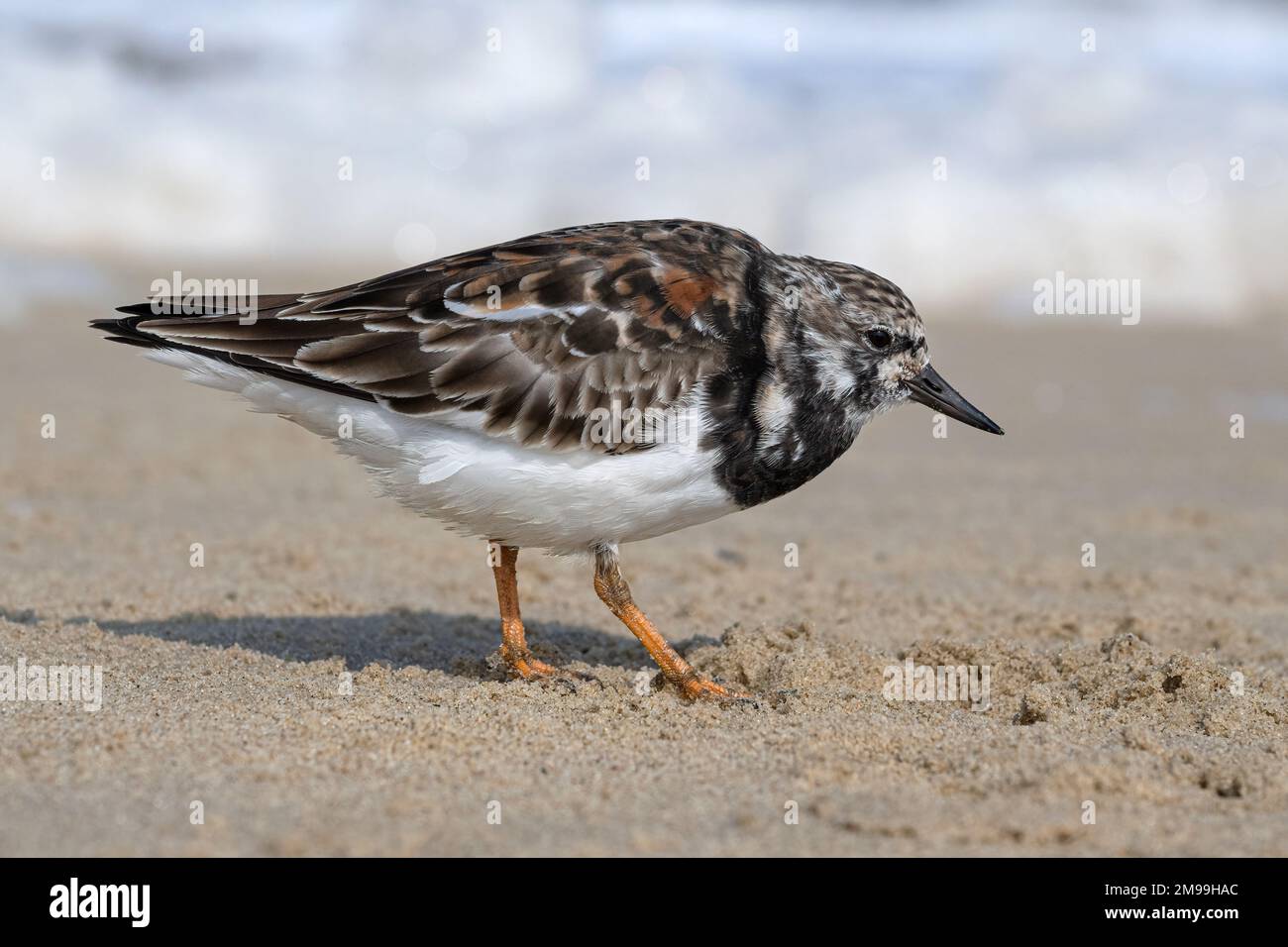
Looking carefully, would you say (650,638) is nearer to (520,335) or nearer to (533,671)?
(533,671)

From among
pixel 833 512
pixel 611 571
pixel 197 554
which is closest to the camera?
pixel 611 571

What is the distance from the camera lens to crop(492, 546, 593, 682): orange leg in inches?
200

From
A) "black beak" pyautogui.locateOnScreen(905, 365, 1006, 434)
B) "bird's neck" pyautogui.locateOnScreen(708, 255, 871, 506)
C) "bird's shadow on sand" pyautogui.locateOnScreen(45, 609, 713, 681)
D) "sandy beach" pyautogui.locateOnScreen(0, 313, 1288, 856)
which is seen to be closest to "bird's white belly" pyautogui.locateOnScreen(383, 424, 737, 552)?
"bird's neck" pyautogui.locateOnScreen(708, 255, 871, 506)

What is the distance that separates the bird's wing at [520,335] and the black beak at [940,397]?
2.62 ft

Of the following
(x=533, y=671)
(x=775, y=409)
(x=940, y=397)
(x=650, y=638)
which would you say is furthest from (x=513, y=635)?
(x=940, y=397)

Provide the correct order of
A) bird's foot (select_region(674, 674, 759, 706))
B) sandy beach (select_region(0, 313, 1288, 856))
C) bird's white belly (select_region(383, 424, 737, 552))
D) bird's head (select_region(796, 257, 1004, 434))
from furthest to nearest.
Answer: bird's head (select_region(796, 257, 1004, 434)) < bird's foot (select_region(674, 674, 759, 706)) < bird's white belly (select_region(383, 424, 737, 552)) < sandy beach (select_region(0, 313, 1288, 856))

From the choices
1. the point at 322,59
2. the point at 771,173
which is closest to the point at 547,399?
the point at 771,173

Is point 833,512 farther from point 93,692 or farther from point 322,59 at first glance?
point 322,59

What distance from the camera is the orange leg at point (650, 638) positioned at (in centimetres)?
472

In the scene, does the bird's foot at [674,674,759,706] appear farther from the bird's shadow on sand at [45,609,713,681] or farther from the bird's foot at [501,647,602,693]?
the bird's shadow on sand at [45,609,713,681]

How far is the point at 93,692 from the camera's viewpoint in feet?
14.6

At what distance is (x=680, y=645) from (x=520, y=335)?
160 centimetres

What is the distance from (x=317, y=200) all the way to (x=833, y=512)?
973 centimetres
